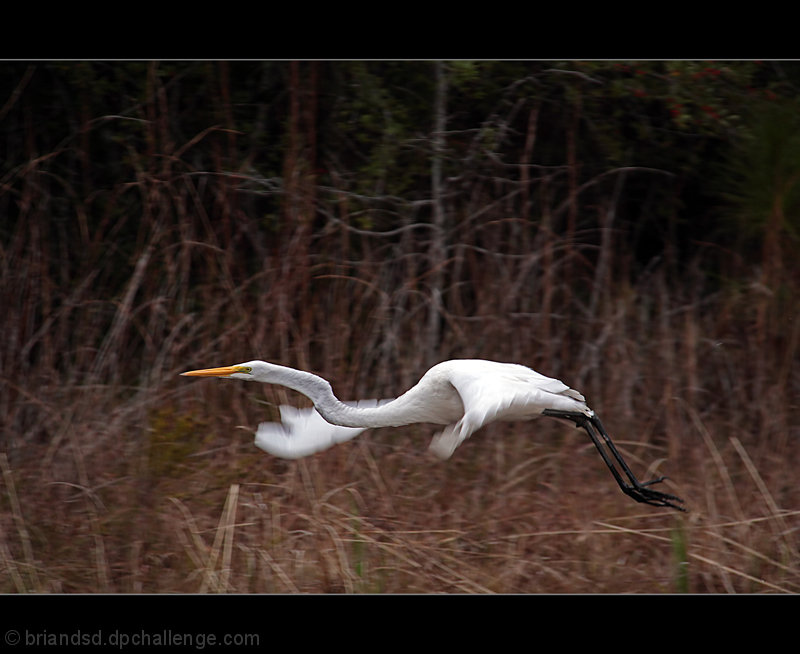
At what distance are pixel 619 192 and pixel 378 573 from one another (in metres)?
2.83

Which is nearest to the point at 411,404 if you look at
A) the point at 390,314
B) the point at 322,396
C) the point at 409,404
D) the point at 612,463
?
the point at 409,404

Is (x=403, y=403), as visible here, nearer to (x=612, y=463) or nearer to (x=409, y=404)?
(x=409, y=404)

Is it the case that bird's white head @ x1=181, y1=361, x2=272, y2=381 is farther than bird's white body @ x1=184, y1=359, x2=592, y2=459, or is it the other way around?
bird's white head @ x1=181, y1=361, x2=272, y2=381

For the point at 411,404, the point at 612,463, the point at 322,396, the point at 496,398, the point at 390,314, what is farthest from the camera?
the point at 390,314

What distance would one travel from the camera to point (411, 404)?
3400 millimetres

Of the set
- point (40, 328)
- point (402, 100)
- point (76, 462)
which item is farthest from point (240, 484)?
point (402, 100)

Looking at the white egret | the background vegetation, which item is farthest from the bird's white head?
the background vegetation

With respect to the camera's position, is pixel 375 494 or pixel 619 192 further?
pixel 619 192

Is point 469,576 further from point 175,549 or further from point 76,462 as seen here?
point 76,462

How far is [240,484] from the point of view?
4016 millimetres

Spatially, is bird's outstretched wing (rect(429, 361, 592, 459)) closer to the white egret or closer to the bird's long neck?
the white egret

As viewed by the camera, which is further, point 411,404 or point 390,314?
point 390,314

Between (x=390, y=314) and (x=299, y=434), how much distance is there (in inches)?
55.0

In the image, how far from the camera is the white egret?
3.09 meters
